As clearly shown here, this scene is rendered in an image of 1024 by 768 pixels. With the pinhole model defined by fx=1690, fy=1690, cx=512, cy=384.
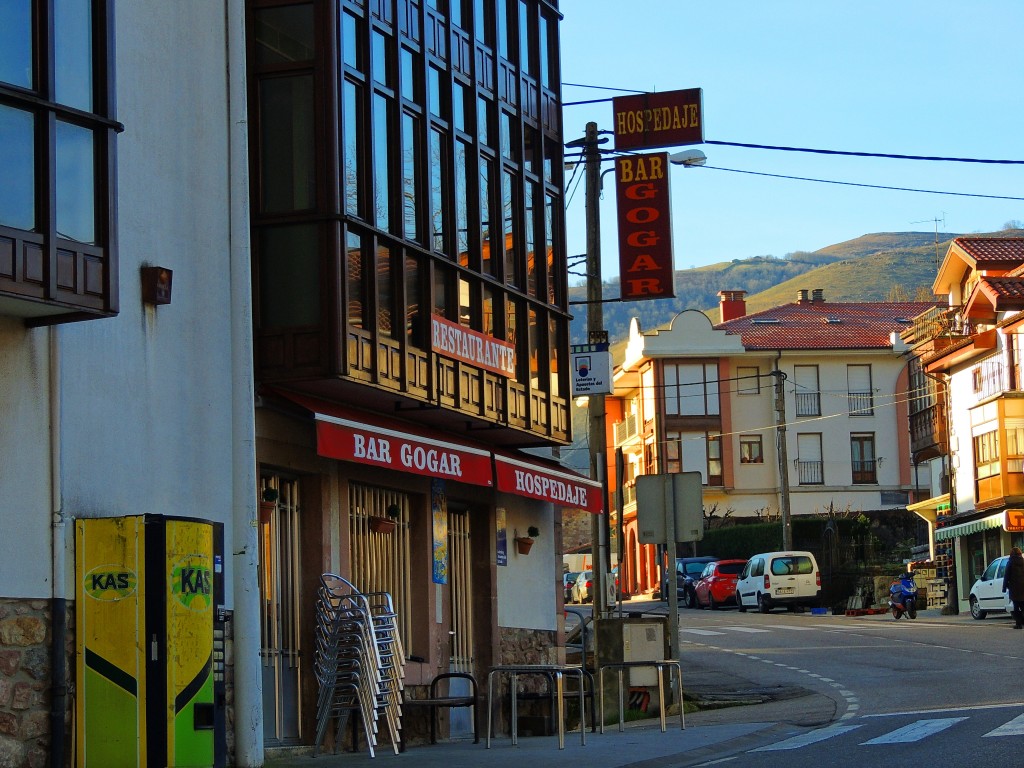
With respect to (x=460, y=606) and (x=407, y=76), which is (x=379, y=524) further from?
(x=407, y=76)

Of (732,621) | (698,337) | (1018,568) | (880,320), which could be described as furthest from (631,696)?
(880,320)

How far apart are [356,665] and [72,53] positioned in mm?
6713

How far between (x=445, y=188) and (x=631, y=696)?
786cm

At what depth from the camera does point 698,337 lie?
81500 mm

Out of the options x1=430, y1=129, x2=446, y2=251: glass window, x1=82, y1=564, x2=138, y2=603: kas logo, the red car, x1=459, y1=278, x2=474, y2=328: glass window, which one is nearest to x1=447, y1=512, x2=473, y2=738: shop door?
x1=459, y1=278, x2=474, y2=328: glass window

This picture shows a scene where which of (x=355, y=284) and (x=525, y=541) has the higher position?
(x=355, y=284)

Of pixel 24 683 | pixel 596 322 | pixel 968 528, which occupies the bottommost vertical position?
pixel 24 683

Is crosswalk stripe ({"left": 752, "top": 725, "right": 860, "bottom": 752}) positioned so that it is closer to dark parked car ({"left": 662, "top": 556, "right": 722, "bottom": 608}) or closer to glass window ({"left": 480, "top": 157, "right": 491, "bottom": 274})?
glass window ({"left": 480, "top": 157, "right": 491, "bottom": 274})

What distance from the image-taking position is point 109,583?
12852mm

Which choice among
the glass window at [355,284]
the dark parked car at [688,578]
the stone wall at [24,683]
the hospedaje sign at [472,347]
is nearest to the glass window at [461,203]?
the hospedaje sign at [472,347]

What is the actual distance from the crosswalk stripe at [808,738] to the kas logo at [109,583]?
18.7ft

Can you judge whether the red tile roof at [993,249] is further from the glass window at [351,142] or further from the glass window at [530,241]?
the glass window at [351,142]

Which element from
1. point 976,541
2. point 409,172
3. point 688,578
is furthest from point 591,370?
point 688,578

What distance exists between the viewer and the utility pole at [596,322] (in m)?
26.4
